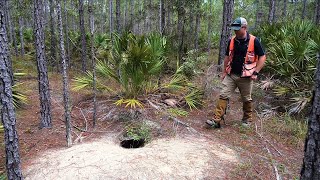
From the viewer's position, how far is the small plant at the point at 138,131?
17.5 feet

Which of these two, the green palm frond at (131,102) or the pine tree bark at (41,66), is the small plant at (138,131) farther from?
the pine tree bark at (41,66)

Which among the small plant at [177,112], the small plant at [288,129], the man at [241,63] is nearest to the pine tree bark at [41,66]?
the small plant at [177,112]

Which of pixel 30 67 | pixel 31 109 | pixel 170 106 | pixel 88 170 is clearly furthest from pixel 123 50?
pixel 30 67

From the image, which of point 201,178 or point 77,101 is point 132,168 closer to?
point 201,178

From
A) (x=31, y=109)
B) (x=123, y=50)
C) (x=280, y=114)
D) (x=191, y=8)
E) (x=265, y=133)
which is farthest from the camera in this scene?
(x=191, y=8)

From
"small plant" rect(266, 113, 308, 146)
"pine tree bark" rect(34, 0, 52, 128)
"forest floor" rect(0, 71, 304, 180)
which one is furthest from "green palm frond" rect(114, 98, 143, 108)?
"small plant" rect(266, 113, 308, 146)

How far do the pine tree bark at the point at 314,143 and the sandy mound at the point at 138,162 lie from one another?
59.2 inches

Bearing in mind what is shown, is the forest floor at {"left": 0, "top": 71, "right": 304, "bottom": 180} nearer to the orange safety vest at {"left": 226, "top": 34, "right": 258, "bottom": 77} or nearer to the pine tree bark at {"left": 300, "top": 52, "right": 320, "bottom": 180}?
the orange safety vest at {"left": 226, "top": 34, "right": 258, "bottom": 77}

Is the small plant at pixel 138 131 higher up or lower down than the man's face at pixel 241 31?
lower down

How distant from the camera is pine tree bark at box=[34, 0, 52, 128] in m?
5.31

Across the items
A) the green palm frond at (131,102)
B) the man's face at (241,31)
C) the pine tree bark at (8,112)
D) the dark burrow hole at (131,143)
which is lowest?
the dark burrow hole at (131,143)

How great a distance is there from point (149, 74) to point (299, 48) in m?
3.50

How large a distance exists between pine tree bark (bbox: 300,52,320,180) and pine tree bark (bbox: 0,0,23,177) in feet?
9.96

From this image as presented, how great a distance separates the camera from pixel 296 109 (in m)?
6.12
